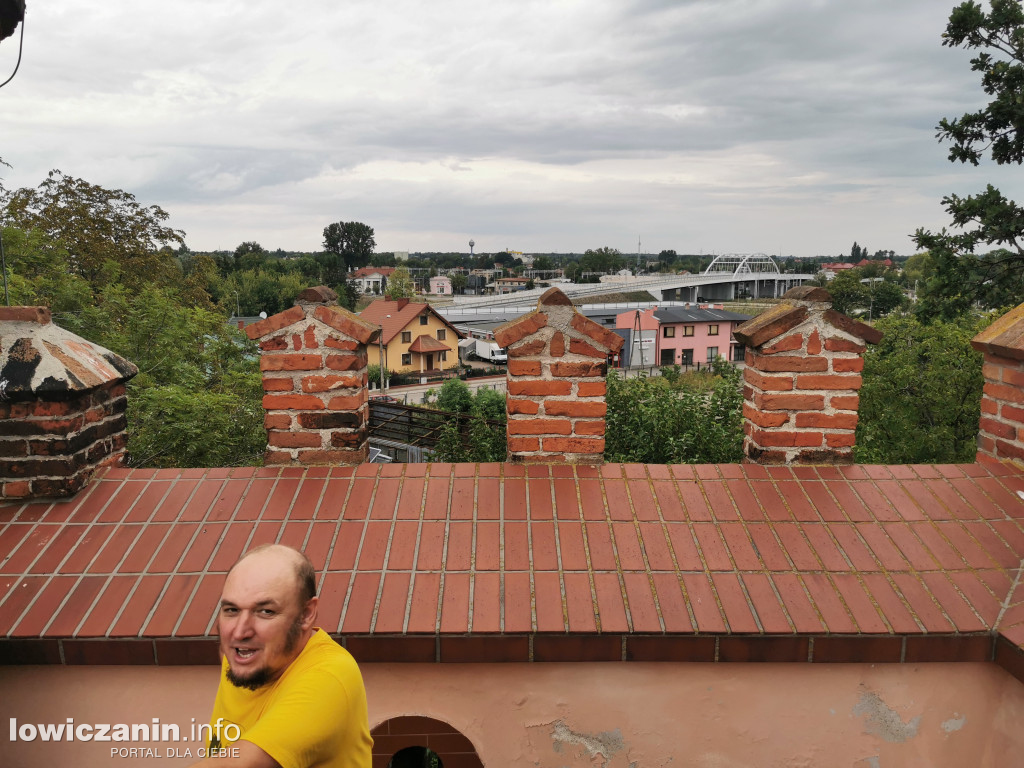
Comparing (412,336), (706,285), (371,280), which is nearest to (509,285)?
(371,280)

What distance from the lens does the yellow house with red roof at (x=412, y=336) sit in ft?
131

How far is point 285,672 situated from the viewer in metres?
1.48

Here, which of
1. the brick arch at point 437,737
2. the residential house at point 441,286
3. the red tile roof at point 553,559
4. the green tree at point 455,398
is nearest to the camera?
Result: the red tile roof at point 553,559

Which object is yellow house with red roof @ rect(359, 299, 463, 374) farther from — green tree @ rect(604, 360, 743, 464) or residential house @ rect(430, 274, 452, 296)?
residential house @ rect(430, 274, 452, 296)

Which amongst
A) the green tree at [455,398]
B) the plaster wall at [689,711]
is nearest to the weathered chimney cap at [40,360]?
the plaster wall at [689,711]

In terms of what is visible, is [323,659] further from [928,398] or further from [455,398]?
[455,398]

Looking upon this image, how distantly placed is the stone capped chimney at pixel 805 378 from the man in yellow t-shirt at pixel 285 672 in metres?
2.19

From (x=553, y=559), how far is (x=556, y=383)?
80 centimetres

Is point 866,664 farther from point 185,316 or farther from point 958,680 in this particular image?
point 185,316

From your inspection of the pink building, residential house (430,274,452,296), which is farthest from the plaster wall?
residential house (430,274,452,296)

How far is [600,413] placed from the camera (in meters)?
2.92

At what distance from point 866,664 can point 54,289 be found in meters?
14.4

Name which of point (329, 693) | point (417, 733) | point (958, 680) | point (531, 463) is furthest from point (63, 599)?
point (958, 680)

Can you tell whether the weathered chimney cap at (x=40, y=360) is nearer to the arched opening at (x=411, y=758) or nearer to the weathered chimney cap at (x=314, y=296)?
the weathered chimney cap at (x=314, y=296)
